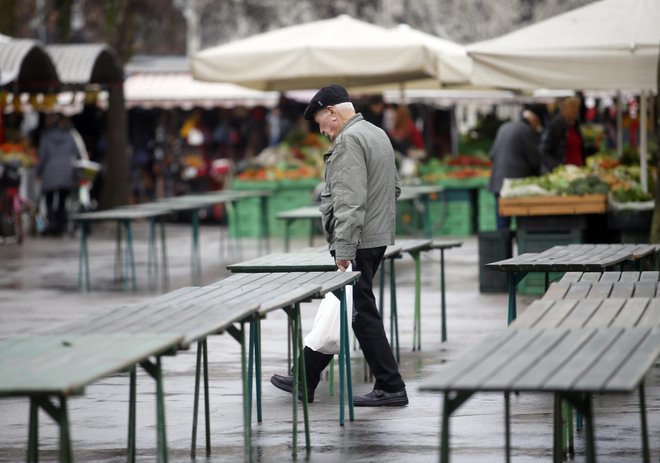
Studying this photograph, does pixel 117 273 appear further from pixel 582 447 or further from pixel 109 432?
pixel 582 447

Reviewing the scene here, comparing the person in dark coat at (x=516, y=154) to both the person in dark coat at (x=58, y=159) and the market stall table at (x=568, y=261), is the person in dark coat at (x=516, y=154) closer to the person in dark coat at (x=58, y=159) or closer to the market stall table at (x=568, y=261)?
the market stall table at (x=568, y=261)

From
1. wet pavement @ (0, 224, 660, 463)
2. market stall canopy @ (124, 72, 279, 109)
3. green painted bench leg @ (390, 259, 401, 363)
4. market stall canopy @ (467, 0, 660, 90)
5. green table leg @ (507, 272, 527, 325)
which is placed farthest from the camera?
market stall canopy @ (124, 72, 279, 109)

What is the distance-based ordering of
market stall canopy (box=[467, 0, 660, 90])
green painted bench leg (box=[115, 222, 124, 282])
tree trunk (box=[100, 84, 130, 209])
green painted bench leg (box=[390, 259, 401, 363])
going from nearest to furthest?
1. green painted bench leg (box=[390, 259, 401, 363])
2. market stall canopy (box=[467, 0, 660, 90])
3. green painted bench leg (box=[115, 222, 124, 282])
4. tree trunk (box=[100, 84, 130, 209])

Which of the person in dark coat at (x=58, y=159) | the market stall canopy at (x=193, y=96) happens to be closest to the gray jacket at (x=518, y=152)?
the person in dark coat at (x=58, y=159)

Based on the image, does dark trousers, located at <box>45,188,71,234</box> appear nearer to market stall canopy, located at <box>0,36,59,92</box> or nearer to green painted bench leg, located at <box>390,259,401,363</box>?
market stall canopy, located at <box>0,36,59,92</box>

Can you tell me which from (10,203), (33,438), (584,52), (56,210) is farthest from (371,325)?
(56,210)

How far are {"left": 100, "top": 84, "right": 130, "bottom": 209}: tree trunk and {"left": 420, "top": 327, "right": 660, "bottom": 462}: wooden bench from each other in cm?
2179

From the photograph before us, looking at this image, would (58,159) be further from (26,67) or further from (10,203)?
(26,67)

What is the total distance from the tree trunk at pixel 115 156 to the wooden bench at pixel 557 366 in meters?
21.8

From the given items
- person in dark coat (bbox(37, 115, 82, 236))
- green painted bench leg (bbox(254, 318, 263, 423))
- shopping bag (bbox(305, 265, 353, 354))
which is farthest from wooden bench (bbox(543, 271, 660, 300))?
person in dark coat (bbox(37, 115, 82, 236))

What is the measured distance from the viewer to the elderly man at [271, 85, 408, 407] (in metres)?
8.38

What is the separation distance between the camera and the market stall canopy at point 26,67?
66.3 feet

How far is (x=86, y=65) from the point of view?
22.8 metres

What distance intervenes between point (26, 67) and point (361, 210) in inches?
578
